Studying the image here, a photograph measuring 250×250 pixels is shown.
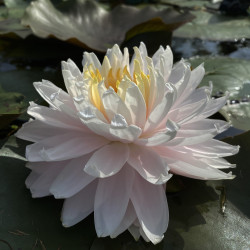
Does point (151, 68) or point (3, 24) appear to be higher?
point (151, 68)

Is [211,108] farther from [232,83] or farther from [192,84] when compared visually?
[232,83]

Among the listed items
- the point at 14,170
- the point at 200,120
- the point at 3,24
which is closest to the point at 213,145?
the point at 200,120

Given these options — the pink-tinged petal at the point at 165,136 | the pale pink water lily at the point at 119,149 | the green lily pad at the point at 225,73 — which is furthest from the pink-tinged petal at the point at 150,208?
the green lily pad at the point at 225,73

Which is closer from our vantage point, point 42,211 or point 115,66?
point 42,211

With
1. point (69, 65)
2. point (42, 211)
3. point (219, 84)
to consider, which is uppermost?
point (69, 65)

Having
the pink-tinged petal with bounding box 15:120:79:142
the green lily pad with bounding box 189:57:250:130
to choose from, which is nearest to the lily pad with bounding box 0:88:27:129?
the pink-tinged petal with bounding box 15:120:79:142

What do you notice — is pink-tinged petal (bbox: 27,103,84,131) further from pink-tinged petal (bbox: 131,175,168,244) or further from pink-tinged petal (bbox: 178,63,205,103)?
pink-tinged petal (bbox: 178,63,205,103)

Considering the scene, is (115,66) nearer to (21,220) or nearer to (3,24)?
(21,220)
